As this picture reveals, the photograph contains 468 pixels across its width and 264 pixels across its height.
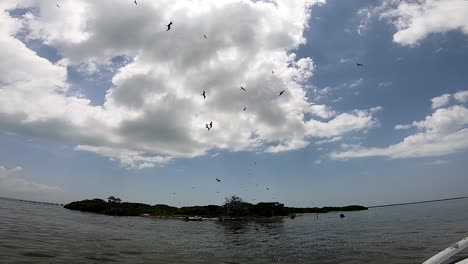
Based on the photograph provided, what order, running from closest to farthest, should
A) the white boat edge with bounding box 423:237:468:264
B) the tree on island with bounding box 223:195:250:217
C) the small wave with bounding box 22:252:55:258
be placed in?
the white boat edge with bounding box 423:237:468:264 → the small wave with bounding box 22:252:55:258 → the tree on island with bounding box 223:195:250:217

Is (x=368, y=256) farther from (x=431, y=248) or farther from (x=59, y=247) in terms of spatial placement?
(x=59, y=247)

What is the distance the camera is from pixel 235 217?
114625 mm

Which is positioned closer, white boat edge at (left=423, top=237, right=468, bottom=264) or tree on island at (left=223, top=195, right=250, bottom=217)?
white boat edge at (left=423, top=237, right=468, bottom=264)

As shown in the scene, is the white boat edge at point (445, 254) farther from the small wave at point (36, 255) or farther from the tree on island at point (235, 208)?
the tree on island at point (235, 208)

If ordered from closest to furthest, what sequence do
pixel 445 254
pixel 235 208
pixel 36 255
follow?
pixel 445 254 < pixel 36 255 < pixel 235 208

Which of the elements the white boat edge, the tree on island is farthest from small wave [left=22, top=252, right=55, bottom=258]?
the tree on island

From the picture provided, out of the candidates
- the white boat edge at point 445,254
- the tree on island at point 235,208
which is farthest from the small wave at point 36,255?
the tree on island at point 235,208

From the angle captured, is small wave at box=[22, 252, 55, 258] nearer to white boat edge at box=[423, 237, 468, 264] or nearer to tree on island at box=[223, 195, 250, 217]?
white boat edge at box=[423, 237, 468, 264]

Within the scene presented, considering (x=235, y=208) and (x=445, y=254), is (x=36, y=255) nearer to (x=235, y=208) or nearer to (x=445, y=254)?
(x=445, y=254)

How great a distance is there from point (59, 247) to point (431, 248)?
3058 centimetres

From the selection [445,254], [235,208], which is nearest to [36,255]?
[445,254]

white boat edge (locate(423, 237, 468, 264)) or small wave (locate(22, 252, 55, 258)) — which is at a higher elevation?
white boat edge (locate(423, 237, 468, 264))

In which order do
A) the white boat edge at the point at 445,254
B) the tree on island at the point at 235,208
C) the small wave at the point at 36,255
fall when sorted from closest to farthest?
1. the white boat edge at the point at 445,254
2. the small wave at the point at 36,255
3. the tree on island at the point at 235,208

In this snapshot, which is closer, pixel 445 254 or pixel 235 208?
pixel 445 254
